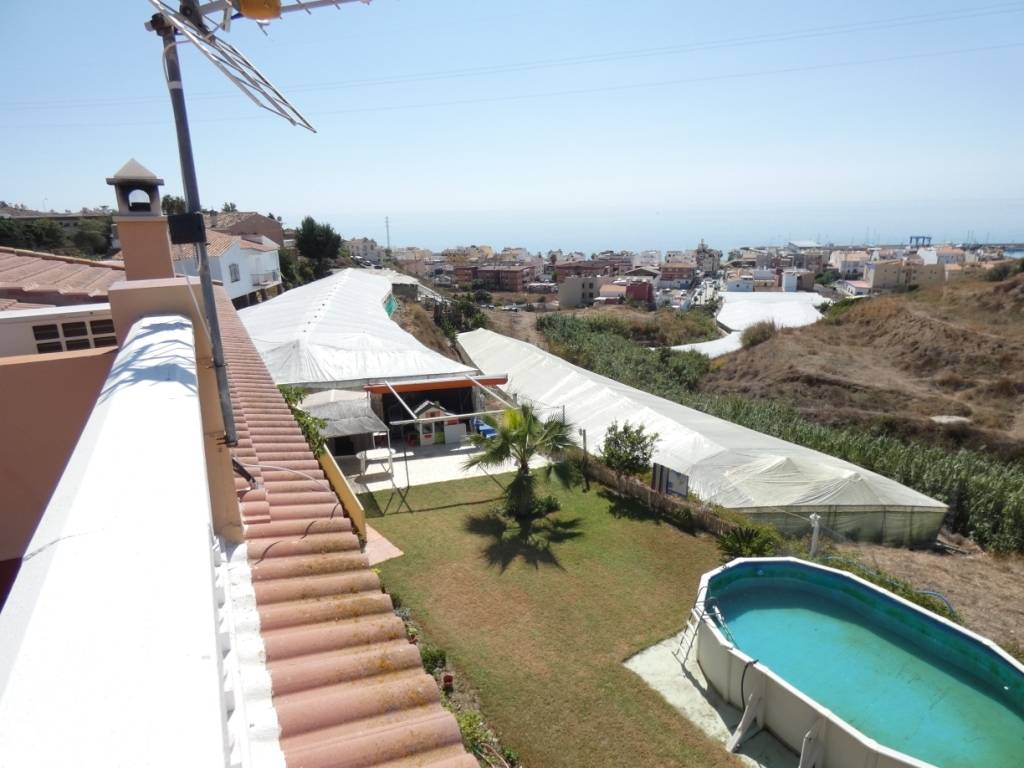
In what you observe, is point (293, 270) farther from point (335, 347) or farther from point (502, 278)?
point (502, 278)

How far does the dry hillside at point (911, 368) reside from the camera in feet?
102

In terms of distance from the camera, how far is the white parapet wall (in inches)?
43.3

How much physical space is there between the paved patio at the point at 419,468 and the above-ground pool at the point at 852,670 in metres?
8.41

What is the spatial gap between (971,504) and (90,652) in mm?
22978

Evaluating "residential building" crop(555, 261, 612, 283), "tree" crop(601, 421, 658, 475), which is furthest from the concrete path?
"residential building" crop(555, 261, 612, 283)

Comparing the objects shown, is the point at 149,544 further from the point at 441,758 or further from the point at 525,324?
the point at 525,324

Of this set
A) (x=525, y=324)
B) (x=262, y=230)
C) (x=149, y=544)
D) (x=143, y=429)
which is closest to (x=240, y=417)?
(x=143, y=429)

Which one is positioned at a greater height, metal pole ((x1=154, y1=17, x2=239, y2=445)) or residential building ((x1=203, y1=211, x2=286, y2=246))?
residential building ((x1=203, y1=211, x2=286, y2=246))

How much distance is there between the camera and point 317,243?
64.9 meters

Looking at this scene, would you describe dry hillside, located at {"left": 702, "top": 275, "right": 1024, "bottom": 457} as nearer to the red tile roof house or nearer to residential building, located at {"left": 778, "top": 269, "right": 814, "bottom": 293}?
the red tile roof house

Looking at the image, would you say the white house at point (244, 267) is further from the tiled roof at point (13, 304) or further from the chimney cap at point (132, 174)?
the chimney cap at point (132, 174)

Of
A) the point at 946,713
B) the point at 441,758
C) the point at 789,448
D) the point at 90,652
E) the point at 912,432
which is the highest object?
the point at 90,652

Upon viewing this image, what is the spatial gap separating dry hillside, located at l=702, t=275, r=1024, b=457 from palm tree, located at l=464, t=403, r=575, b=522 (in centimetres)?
2307

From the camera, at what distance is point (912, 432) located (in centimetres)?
3009
